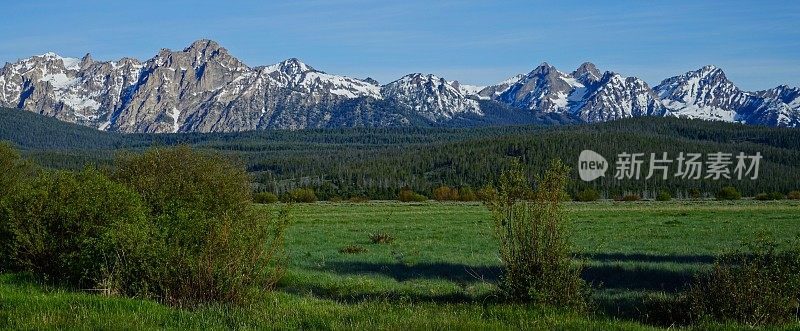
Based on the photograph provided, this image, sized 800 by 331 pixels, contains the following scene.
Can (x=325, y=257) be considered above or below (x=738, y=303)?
below

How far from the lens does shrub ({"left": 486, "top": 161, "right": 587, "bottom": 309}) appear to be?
45.0ft

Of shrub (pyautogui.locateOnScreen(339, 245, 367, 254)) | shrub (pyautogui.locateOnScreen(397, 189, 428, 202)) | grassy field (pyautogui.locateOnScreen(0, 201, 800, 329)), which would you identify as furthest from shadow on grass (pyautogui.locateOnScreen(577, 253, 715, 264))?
shrub (pyautogui.locateOnScreen(397, 189, 428, 202))

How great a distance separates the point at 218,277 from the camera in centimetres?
1442

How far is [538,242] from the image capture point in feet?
A: 45.8

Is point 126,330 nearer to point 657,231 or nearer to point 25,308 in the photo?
point 25,308

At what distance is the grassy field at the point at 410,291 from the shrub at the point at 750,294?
0.54 m

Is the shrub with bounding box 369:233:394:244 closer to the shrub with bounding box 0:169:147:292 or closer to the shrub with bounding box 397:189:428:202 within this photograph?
the shrub with bounding box 0:169:147:292

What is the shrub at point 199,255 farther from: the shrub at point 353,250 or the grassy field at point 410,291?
the shrub at point 353,250

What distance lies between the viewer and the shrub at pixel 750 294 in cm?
1261

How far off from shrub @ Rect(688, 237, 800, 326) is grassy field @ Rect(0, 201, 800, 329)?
0.54 m

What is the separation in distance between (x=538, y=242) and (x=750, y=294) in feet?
12.7

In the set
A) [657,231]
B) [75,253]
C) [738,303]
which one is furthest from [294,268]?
[657,231]

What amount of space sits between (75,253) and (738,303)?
14856 mm

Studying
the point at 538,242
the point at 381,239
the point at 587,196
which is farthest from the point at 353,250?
the point at 587,196
